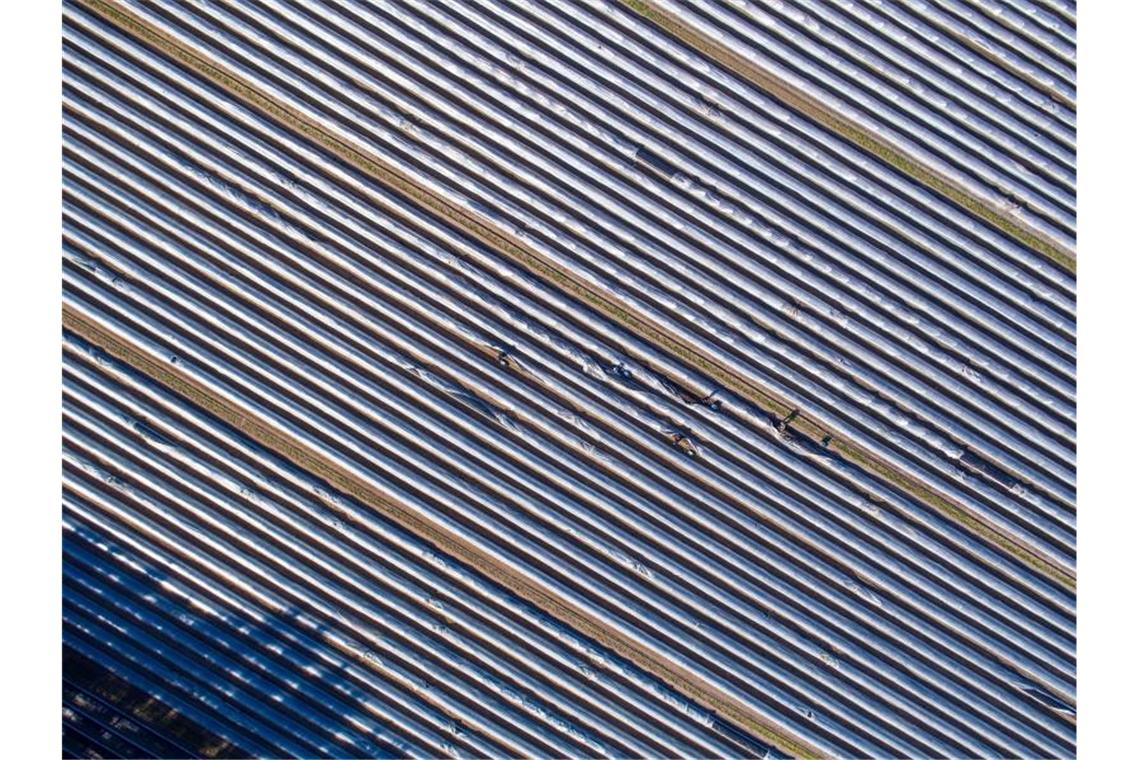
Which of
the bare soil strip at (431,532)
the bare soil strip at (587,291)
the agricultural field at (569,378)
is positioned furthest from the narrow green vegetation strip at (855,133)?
the bare soil strip at (431,532)

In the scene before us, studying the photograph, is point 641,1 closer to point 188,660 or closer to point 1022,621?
point 1022,621

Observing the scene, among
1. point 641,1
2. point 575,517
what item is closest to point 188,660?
point 575,517

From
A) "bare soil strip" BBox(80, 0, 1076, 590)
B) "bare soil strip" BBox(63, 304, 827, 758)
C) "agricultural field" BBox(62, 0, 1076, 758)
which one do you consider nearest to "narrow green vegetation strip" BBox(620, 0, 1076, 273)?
"agricultural field" BBox(62, 0, 1076, 758)

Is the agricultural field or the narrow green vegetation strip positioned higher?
the narrow green vegetation strip

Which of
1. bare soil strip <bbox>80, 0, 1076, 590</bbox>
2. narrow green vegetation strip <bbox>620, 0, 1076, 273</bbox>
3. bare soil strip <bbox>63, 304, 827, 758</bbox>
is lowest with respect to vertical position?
bare soil strip <bbox>63, 304, 827, 758</bbox>

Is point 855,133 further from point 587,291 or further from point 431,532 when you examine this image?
point 431,532

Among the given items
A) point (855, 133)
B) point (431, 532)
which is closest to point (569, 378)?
point (431, 532)

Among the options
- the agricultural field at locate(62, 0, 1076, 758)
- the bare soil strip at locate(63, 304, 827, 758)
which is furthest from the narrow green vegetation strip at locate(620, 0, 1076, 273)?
the bare soil strip at locate(63, 304, 827, 758)

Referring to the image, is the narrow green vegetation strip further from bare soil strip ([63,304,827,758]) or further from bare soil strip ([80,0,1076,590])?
bare soil strip ([63,304,827,758])

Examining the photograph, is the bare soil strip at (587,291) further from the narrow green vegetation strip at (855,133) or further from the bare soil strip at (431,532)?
the bare soil strip at (431,532)

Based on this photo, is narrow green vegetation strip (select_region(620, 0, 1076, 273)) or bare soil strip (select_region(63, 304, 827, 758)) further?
narrow green vegetation strip (select_region(620, 0, 1076, 273))
